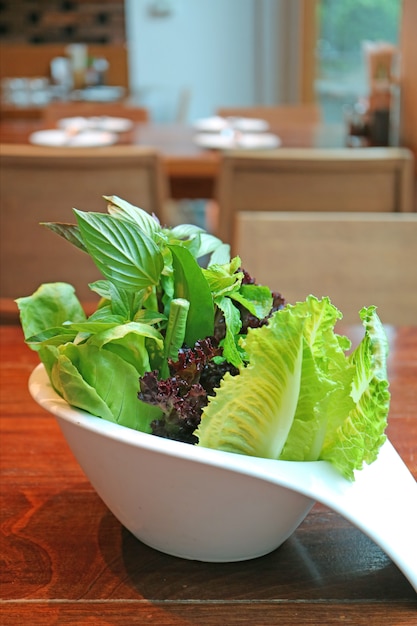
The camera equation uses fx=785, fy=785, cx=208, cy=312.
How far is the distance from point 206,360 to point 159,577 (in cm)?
15

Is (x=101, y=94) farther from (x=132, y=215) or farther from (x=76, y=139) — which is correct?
(x=132, y=215)

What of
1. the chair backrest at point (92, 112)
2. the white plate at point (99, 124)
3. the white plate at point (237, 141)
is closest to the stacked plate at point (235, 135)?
the white plate at point (237, 141)

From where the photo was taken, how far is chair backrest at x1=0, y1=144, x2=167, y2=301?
5.91 ft

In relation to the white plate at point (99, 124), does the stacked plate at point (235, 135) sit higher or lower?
lower

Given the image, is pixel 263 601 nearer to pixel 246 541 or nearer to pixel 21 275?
pixel 246 541

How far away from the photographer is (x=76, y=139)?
2551 millimetres

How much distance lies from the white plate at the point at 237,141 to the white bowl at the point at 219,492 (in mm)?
2027

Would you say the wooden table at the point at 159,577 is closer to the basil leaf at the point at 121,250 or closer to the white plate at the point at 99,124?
the basil leaf at the point at 121,250

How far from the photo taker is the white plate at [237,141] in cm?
249

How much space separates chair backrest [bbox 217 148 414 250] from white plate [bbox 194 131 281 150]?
26.4 inches

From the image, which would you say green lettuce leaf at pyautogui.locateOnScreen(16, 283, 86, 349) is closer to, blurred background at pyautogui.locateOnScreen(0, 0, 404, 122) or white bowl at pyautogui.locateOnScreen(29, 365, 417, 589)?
white bowl at pyautogui.locateOnScreen(29, 365, 417, 589)

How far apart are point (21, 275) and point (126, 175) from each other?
34 cm

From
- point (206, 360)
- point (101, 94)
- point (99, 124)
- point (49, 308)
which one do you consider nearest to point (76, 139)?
point (99, 124)

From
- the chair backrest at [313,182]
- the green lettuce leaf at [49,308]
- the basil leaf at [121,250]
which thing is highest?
the basil leaf at [121,250]
